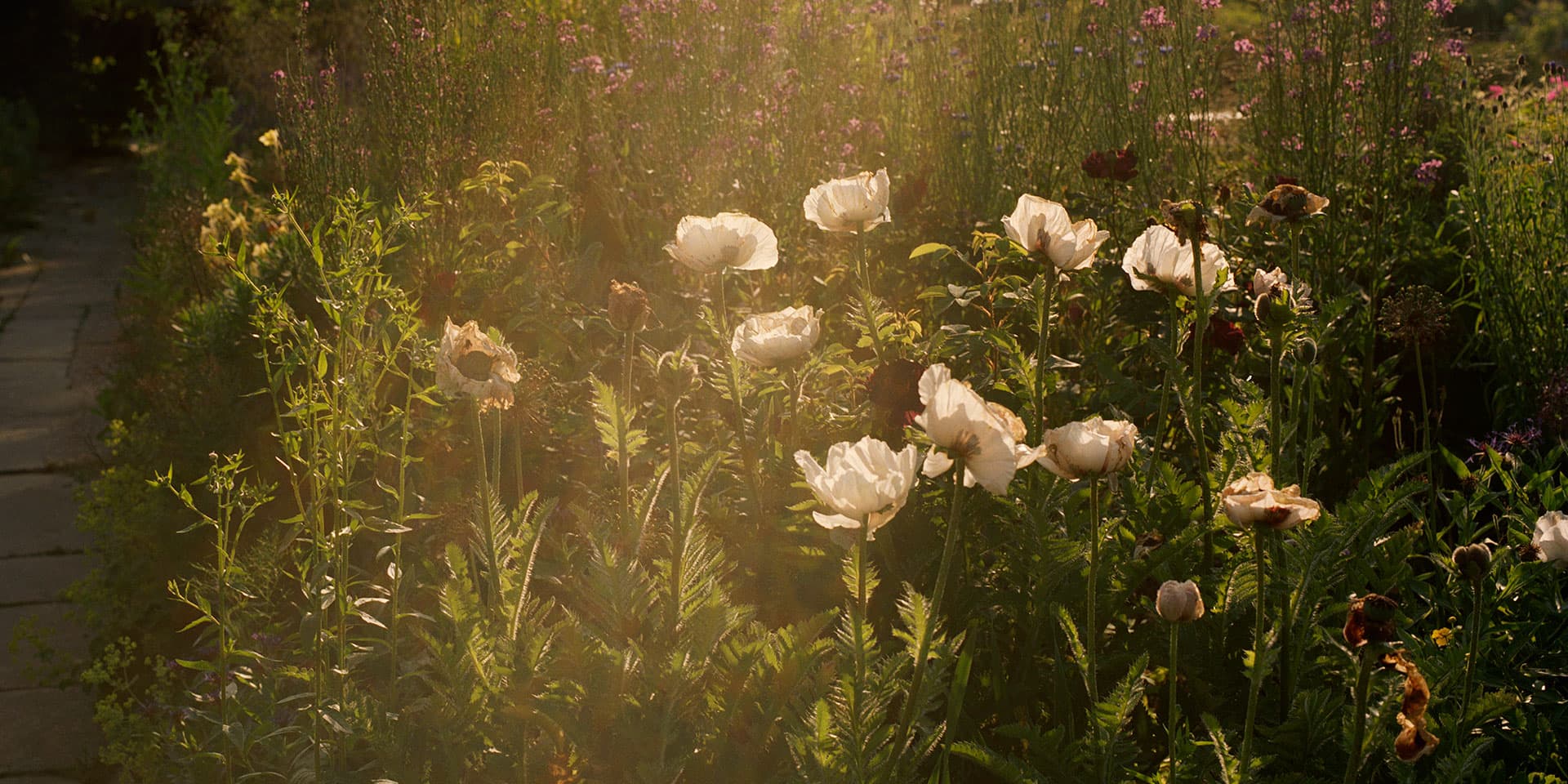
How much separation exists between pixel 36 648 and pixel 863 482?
244cm

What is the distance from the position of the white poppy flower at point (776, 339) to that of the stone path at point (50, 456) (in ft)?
5.61

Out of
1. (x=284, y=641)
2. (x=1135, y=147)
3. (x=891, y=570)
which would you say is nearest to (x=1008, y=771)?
(x=891, y=570)

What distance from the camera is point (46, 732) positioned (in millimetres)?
2484

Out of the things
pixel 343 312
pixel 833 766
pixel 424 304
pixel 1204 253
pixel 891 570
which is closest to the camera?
pixel 833 766

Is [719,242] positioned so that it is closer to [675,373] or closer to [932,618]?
[675,373]

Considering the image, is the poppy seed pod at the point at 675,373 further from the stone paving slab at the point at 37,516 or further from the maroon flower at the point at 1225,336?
the stone paving slab at the point at 37,516

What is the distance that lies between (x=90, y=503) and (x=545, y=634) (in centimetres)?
200

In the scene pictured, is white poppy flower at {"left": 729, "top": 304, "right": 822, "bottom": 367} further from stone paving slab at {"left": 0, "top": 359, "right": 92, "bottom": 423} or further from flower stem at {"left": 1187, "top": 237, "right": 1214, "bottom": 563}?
stone paving slab at {"left": 0, "top": 359, "right": 92, "bottom": 423}

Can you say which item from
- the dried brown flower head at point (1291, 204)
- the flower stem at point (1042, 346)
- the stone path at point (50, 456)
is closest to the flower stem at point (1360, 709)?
the flower stem at point (1042, 346)

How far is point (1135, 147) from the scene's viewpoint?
3.21m

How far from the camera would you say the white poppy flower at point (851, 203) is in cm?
179

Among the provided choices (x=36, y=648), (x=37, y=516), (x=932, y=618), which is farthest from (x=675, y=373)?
(x=37, y=516)

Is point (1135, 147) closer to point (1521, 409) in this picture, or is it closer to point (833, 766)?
point (1521, 409)

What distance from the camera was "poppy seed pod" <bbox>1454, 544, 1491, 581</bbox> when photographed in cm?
129
